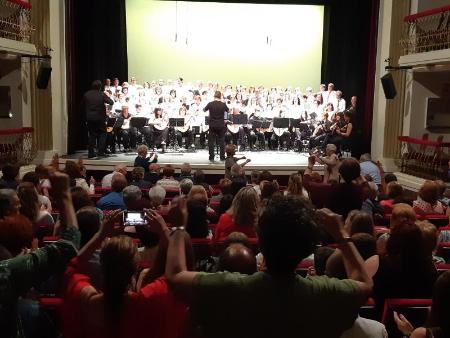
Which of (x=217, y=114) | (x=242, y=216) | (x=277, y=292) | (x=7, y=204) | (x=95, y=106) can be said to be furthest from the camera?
(x=217, y=114)

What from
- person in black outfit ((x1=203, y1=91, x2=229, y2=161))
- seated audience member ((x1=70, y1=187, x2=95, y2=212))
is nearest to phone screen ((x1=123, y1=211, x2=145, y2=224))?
seated audience member ((x1=70, y1=187, x2=95, y2=212))

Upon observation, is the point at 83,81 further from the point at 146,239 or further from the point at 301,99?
the point at 146,239

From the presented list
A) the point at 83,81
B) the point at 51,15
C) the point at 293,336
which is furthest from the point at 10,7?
the point at 293,336

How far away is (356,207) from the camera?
15.9 feet

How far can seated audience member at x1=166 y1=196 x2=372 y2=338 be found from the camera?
166cm

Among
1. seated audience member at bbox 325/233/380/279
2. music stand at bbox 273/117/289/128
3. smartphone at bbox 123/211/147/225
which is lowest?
seated audience member at bbox 325/233/380/279

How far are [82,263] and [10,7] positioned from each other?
405 inches

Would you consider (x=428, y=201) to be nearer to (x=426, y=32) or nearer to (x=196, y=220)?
(x=196, y=220)

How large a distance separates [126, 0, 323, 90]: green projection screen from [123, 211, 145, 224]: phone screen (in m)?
12.9

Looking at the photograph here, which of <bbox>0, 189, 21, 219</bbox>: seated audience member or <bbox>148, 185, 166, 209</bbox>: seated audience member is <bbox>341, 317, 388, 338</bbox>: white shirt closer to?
<bbox>0, 189, 21, 219</bbox>: seated audience member

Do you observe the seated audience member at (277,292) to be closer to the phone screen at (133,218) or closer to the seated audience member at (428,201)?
the phone screen at (133,218)

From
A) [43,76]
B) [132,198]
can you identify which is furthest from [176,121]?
[132,198]

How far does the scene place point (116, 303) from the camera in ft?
6.60

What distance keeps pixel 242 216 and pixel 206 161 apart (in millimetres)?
7215
